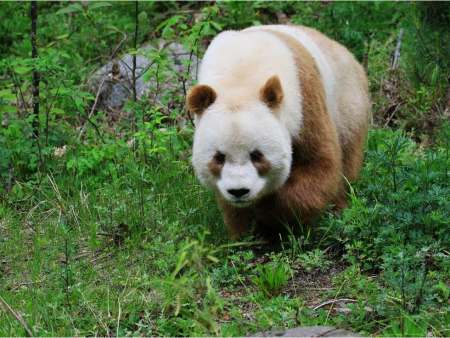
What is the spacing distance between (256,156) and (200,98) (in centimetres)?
50

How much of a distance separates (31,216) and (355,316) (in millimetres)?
2970

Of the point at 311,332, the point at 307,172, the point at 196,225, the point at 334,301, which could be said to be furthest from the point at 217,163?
the point at 311,332

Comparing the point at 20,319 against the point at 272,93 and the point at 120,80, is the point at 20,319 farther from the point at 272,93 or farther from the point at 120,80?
the point at 120,80

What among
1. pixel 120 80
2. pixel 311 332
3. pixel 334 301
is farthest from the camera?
pixel 120 80

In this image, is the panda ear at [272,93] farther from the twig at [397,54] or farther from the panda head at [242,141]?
the twig at [397,54]

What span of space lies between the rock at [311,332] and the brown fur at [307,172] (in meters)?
1.49

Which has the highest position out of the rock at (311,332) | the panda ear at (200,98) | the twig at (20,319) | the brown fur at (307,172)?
the panda ear at (200,98)

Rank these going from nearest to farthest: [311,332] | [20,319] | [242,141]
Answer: [311,332], [20,319], [242,141]

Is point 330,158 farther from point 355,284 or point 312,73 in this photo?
point 355,284

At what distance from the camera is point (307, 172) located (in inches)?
223

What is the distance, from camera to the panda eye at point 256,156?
512 cm

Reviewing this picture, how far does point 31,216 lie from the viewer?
21.4 ft

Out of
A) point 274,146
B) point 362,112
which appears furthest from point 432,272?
point 362,112

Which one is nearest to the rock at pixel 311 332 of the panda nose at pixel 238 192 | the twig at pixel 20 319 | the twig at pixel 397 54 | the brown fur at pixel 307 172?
the panda nose at pixel 238 192
